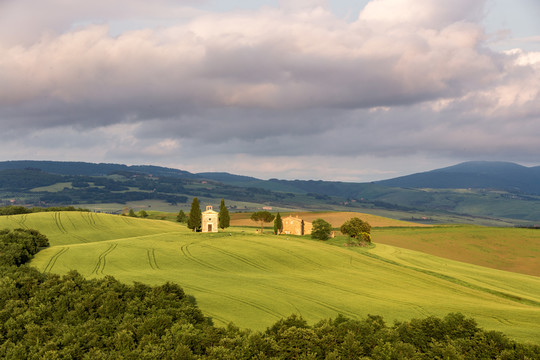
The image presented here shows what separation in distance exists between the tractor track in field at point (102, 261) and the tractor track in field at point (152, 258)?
20.1 ft

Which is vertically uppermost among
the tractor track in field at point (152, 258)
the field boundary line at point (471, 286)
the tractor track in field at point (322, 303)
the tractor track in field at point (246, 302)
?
the tractor track in field at point (152, 258)

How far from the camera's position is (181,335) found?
32.2 metres

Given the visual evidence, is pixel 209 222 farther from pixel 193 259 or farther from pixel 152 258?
pixel 152 258

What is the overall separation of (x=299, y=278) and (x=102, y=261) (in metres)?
29.5

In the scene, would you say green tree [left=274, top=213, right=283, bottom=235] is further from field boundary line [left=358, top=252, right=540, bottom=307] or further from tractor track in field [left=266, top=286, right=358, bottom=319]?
tractor track in field [left=266, top=286, right=358, bottom=319]

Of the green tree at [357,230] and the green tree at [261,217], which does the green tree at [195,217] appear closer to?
the green tree at [261,217]

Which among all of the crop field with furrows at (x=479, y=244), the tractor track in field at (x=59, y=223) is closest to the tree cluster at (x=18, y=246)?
the tractor track in field at (x=59, y=223)

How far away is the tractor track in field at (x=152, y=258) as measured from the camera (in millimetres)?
61987

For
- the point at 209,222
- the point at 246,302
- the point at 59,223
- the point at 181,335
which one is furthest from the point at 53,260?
the point at 59,223

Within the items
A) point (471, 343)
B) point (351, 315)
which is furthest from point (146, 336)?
point (471, 343)

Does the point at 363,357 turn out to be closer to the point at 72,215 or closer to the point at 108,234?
the point at 108,234

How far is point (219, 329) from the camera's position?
113ft

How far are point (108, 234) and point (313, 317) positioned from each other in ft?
249

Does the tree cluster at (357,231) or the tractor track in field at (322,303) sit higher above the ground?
the tree cluster at (357,231)
